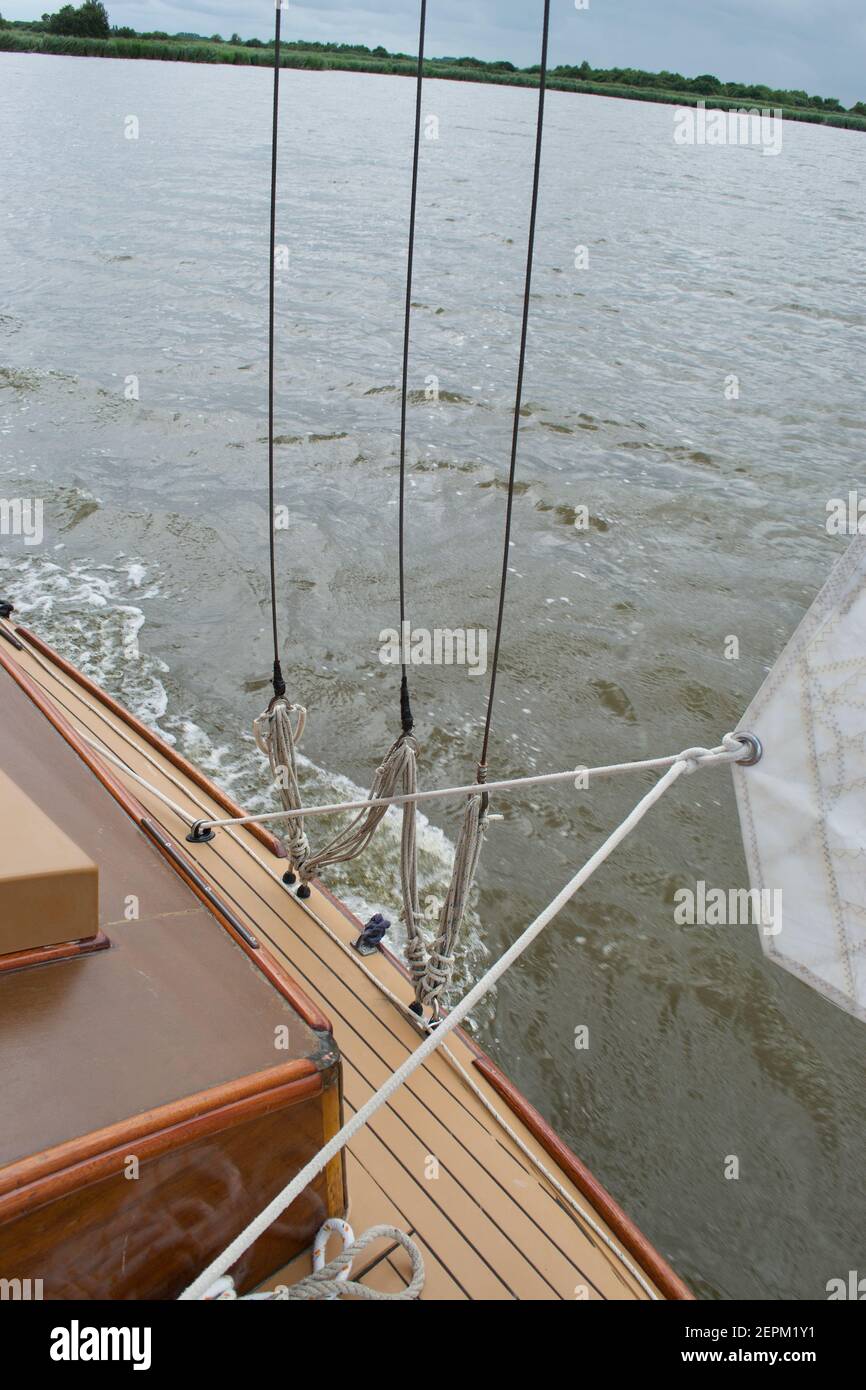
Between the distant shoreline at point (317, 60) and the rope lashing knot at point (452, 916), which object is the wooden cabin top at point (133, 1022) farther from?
the distant shoreline at point (317, 60)

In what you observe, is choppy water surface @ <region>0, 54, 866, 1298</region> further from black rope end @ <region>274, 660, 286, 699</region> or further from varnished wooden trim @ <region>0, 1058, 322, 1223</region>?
varnished wooden trim @ <region>0, 1058, 322, 1223</region>

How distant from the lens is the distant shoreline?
50.0 metres

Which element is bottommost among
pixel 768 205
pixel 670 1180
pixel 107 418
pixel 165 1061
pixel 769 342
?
pixel 670 1180

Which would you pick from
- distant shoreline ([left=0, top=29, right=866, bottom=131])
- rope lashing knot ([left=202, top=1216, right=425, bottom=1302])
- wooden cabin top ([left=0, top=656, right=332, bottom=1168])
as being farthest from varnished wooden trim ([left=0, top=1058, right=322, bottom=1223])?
distant shoreline ([left=0, top=29, right=866, bottom=131])

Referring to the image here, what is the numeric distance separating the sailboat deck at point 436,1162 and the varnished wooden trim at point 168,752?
0.68 ft

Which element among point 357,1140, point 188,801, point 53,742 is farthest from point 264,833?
point 357,1140

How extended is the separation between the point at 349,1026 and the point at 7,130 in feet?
102

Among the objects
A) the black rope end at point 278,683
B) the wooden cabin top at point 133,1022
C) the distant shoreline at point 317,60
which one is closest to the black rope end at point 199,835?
the black rope end at point 278,683

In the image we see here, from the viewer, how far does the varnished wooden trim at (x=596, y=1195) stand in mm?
2447

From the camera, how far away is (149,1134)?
180 centimetres

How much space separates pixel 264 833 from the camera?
3723mm

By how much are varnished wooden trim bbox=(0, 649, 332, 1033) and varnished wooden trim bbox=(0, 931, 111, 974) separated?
311 millimetres

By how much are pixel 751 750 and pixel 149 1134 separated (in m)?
1.22

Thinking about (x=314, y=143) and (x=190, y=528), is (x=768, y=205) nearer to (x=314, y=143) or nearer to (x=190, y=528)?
(x=314, y=143)
